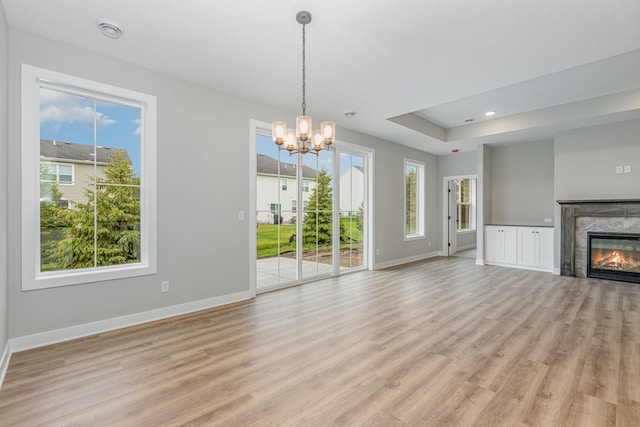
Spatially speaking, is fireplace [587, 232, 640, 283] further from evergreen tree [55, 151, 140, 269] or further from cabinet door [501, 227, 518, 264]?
evergreen tree [55, 151, 140, 269]

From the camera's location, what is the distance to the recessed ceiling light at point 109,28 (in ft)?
8.48

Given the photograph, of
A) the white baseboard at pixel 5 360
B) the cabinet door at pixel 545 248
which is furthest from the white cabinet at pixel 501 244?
the white baseboard at pixel 5 360

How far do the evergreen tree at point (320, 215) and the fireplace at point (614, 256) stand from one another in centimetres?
467

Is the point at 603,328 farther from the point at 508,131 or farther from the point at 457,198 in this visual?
the point at 457,198

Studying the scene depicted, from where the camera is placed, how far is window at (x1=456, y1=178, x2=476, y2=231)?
9.37 meters

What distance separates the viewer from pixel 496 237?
6.79m

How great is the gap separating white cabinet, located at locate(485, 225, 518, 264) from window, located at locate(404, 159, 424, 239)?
1569mm

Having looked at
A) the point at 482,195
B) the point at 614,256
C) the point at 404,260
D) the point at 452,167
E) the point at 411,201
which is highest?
the point at 452,167

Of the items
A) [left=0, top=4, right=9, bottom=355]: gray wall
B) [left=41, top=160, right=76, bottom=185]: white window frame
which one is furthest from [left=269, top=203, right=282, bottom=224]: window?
[left=0, top=4, right=9, bottom=355]: gray wall

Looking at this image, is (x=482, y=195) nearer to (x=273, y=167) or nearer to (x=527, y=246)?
(x=527, y=246)

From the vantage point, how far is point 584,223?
18.0ft

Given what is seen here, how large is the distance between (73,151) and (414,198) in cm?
686

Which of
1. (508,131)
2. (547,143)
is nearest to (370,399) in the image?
(508,131)

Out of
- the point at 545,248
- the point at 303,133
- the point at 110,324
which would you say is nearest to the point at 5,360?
the point at 110,324
